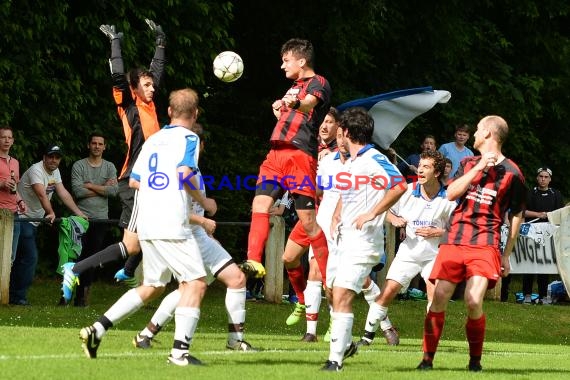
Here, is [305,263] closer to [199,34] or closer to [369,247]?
[199,34]

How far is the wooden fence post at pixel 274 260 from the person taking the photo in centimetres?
1916

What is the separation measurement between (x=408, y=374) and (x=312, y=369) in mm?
758

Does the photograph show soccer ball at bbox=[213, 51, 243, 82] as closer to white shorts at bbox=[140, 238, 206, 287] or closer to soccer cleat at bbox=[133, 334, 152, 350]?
soccer cleat at bbox=[133, 334, 152, 350]

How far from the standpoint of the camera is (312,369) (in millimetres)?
→ 9992

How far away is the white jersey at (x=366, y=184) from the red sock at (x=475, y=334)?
105 centimetres

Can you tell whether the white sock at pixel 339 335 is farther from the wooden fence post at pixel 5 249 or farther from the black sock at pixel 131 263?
the wooden fence post at pixel 5 249

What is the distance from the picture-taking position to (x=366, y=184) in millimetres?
10539

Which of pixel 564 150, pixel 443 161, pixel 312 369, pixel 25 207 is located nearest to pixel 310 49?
pixel 443 161

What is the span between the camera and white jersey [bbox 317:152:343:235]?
1165 centimetres

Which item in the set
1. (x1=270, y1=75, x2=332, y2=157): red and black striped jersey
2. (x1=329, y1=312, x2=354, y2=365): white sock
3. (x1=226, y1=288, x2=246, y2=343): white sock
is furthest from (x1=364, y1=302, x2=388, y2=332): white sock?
(x1=329, y1=312, x2=354, y2=365): white sock

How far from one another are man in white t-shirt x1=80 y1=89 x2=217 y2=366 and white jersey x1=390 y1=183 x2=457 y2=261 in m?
4.28

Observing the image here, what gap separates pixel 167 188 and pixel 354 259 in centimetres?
162

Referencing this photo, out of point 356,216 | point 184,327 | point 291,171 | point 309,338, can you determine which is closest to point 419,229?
point 309,338

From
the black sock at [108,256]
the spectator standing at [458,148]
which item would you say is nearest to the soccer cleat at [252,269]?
the black sock at [108,256]
